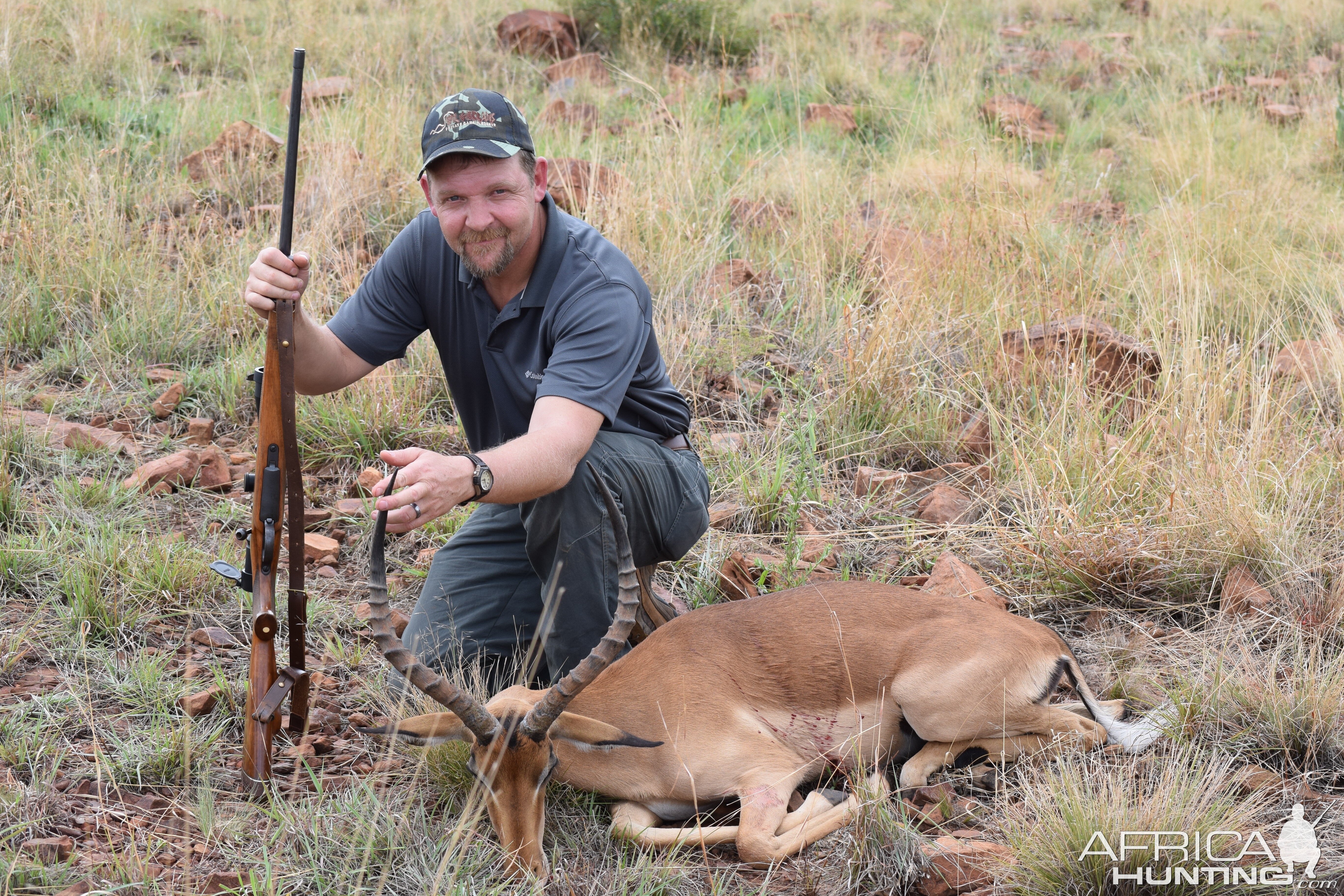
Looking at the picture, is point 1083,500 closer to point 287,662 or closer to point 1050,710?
point 1050,710

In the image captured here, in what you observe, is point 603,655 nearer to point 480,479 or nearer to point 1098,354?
point 480,479

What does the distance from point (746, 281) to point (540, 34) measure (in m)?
5.57

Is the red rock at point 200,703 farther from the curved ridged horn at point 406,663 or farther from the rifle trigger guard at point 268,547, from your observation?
the curved ridged horn at point 406,663

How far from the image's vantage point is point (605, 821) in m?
3.66

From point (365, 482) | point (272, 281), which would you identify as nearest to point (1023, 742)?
point (272, 281)

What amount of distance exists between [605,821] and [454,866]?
640 mm

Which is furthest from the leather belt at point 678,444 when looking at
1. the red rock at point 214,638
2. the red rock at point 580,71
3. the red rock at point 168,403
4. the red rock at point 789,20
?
the red rock at point 789,20

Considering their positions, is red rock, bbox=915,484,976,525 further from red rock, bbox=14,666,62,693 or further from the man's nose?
red rock, bbox=14,666,62,693

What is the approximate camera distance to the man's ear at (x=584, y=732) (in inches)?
135

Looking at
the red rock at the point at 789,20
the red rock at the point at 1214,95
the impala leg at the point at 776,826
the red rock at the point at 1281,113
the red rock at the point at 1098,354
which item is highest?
the red rock at the point at 789,20

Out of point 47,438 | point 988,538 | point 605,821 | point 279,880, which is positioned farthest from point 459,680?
point 47,438

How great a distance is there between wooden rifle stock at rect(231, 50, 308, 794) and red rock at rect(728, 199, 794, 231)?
4371 mm

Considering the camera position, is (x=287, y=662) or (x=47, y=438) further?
(x=47, y=438)

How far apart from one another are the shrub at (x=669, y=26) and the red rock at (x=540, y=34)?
201 mm
